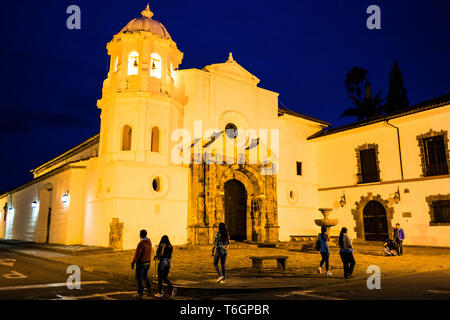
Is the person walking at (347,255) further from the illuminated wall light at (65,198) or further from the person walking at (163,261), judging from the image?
the illuminated wall light at (65,198)

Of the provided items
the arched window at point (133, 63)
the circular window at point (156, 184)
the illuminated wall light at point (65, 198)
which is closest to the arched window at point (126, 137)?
the circular window at point (156, 184)

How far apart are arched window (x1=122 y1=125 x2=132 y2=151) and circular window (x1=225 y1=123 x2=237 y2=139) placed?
19.8ft

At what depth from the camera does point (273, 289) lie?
8.24 m

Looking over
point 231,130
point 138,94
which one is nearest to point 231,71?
point 231,130

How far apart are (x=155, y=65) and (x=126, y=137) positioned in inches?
177

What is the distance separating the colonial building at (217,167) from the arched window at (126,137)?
0.07m

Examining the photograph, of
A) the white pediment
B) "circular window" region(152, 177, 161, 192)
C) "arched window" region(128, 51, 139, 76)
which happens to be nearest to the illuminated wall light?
"circular window" region(152, 177, 161, 192)

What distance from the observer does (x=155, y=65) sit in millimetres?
20453

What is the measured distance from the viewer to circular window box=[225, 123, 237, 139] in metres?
22.6

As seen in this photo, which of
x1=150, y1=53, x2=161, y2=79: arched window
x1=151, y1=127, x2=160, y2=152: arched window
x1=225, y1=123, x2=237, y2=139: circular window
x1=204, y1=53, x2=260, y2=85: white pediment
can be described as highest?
x1=204, y1=53, x2=260, y2=85: white pediment

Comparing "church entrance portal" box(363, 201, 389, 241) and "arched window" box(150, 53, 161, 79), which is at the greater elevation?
"arched window" box(150, 53, 161, 79)

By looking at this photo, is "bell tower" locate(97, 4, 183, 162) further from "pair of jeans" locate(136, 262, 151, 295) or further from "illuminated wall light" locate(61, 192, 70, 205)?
"pair of jeans" locate(136, 262, 151, 295)
